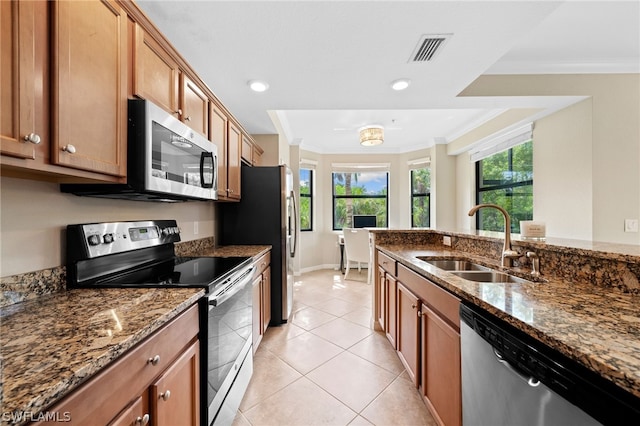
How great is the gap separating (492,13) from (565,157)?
2.27 metres

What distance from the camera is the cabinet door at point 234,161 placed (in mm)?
2367

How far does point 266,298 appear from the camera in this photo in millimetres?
2525

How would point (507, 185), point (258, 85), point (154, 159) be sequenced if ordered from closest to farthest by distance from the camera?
point (154, 159)
point (258, 85)
point (507, 185)

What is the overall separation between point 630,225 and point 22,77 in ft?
14.3

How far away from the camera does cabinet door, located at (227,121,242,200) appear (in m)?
2.37

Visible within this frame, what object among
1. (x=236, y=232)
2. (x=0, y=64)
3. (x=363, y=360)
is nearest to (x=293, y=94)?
(x=236, y=232)

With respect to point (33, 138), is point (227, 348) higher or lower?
lower

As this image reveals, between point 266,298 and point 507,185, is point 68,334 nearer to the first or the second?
point 266,298

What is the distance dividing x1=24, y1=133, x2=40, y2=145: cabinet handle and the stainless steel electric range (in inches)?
21.5

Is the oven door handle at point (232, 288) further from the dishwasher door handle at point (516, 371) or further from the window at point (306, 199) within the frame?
the window at point (306, 199)

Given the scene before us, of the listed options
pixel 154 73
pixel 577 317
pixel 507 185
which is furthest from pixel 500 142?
pixel 154 73

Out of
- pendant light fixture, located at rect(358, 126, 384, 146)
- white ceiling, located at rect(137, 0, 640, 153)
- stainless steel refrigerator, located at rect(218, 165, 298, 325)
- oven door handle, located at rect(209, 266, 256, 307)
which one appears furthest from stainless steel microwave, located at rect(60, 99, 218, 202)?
pendant light fixture, located at rect(358, 126, 384, 146)

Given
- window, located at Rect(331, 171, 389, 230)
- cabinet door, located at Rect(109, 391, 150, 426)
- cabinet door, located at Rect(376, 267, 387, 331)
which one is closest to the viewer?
cabinet door, located at Rect(109, 391, 150, 426)

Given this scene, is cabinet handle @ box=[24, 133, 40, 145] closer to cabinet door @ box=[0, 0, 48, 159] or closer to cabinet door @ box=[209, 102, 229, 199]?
cabinet door @ box=[0, 0, 48, 159]
